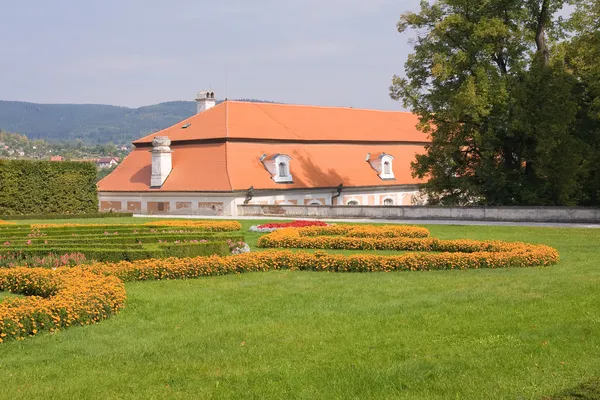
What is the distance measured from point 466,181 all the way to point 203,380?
29.3 metres

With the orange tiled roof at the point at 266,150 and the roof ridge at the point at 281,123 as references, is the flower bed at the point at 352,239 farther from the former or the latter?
the roof ridge at the point at 281,123

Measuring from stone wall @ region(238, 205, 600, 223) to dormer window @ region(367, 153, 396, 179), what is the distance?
1300 cm

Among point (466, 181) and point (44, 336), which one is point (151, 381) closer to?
point (44, 336)

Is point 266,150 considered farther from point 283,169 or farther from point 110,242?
point 110,242

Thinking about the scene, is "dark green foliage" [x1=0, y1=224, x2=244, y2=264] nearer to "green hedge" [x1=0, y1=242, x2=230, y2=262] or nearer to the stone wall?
"green hedge" [x1=0, y1=242, x2=230, y2=262]

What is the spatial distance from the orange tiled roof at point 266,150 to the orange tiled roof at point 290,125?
7 cm

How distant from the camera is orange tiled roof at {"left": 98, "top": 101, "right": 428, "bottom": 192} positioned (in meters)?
46.5

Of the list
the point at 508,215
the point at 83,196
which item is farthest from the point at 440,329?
the point at 83,196

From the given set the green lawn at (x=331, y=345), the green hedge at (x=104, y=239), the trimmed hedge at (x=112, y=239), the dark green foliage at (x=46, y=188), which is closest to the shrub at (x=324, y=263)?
the green lawn at (x=331, y=345)

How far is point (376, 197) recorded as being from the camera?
51.8 meters

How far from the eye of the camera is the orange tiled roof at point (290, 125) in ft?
161

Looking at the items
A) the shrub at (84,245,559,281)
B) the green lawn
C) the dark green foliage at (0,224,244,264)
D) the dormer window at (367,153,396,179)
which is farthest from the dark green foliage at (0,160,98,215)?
the green lawn

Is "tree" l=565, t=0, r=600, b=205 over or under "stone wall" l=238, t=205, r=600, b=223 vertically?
over

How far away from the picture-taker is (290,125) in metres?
52.6
